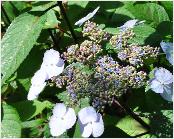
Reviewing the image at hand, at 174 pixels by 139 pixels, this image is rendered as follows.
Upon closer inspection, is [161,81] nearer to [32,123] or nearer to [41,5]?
[32,123]

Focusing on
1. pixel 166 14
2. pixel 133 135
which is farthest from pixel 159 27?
pixel 133 135

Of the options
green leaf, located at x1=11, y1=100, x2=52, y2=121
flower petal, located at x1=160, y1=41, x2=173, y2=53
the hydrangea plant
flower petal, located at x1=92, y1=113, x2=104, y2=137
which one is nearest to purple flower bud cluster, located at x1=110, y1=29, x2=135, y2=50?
the hydrangea plant

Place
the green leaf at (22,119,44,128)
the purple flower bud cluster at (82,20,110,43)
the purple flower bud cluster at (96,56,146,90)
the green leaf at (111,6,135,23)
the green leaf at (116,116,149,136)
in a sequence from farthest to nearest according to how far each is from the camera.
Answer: the green leaf at (111,6,135,23), the green leaf at (22,119,44,128), the green leaf at (116,116,149,136), the purple flower bud cluster at (82,20,110,43), the purple flower bud cluster at (96,56,146,90)

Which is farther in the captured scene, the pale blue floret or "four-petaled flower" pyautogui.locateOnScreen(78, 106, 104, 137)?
the pale blue floret

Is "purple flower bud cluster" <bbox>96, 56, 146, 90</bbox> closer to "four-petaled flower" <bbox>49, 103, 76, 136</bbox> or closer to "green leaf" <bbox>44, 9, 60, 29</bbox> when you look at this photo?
"four-petaled flower" <bbox>49, 103, 76, 136</bbox>

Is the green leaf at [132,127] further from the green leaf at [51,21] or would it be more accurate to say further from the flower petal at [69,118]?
the green leaf at [51,21]
